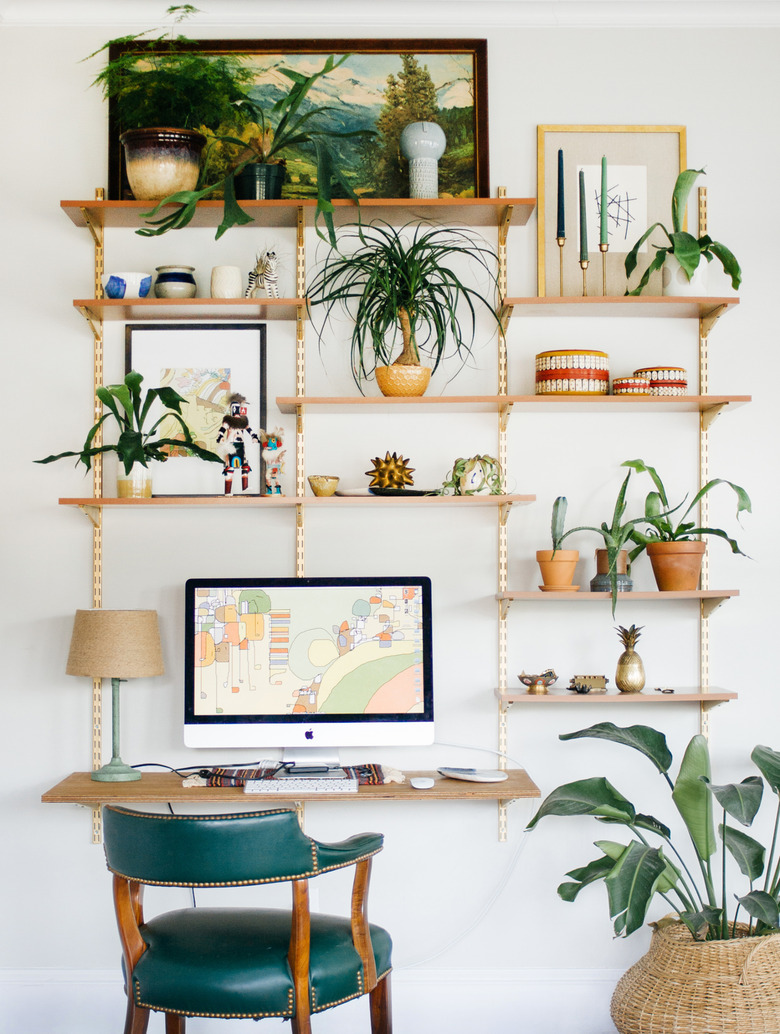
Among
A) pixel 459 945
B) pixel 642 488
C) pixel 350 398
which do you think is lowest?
pixel 459 945

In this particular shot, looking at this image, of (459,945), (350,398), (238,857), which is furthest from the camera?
(459,945)

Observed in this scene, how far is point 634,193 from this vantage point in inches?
113

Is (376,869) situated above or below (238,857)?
below

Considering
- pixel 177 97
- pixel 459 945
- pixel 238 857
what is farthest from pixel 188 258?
pixel 459 945

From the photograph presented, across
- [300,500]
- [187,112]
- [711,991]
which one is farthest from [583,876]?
[187,112]

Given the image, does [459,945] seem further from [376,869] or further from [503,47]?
[503,47]

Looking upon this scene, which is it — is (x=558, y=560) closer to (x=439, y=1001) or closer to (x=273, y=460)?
(x=273, y=460)

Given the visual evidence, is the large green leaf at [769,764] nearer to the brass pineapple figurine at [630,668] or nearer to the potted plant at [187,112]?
the brass pineapple figurine at [630,668]

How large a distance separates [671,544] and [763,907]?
3.07ft

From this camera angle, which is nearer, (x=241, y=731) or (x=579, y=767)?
(x=241, y=731)

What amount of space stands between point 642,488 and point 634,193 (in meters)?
0.90

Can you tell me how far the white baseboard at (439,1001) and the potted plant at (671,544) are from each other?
3.93ft

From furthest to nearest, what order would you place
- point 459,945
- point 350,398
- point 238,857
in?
point 459,945 → point 350,398 → point 238,857

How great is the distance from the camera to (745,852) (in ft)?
7.85
